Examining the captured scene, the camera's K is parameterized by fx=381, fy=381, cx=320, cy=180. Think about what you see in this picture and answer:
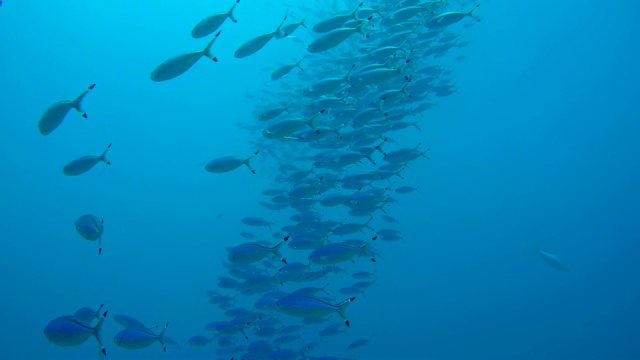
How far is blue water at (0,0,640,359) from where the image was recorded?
25.4 metres

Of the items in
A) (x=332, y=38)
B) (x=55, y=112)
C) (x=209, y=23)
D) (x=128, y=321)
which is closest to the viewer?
(x=55, y=112)

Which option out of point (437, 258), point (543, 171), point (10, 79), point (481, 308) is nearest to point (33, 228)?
point (10, 79)

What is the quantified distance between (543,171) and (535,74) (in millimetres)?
16343

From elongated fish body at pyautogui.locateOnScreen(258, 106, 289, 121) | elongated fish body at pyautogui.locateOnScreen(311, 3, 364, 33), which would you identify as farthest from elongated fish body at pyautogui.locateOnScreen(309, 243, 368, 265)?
elongated fish body at pyautogui.locateOnScreen(311, 3, 364, 33)

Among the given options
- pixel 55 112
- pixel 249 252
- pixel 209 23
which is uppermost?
pixel 209 23

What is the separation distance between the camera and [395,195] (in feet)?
114

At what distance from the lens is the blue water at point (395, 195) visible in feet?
83.4

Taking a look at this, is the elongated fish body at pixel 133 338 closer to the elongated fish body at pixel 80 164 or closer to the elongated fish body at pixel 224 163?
the elongated fish body at pixel 80 164

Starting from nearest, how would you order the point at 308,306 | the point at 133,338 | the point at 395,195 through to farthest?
the point at 308,306
the point at 133,338
the point at 395,195

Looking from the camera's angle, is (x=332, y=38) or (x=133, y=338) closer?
(x=133, y=338)

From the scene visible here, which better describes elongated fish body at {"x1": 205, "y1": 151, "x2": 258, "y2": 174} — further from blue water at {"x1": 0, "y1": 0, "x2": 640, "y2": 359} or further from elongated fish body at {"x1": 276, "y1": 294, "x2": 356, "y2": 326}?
blue water at {"x1": 0, "y1": 0, "x2": 640, "y2": 359}

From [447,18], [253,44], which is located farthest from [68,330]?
[447,18]

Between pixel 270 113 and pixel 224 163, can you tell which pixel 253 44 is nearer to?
pixel 270 113

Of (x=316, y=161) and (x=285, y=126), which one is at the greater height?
(x=316, y=161)
